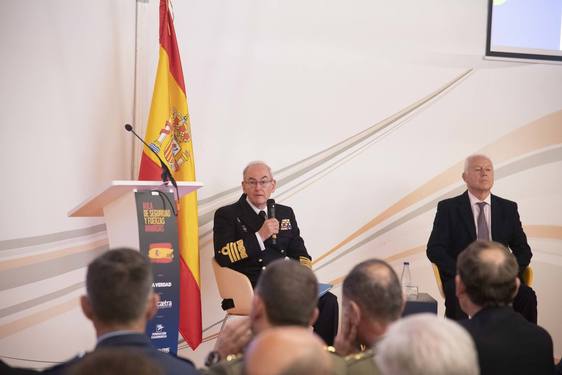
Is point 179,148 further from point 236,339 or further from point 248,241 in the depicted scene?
point 236,339

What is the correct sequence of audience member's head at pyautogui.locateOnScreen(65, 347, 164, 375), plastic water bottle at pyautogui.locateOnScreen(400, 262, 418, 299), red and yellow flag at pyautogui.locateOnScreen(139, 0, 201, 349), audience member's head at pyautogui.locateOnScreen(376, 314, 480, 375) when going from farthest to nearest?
1. plastic water bottle at pyautogui.locateOnScreen(400, 262, 418, 299)
2. red and yellow flag at pyautogui.locateOnScreen(139, 0, 201, 349)
3. audience member's head at pyautogui.locateOnScreen(376, 314, 480, 375)
4. audience member's head at pyautogui.locateOnScreen(65, 347, 164, 375)

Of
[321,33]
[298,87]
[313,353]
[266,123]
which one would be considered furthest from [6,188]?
[313,353]

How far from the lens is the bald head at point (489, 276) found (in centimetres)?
232

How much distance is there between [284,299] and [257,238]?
2500 mm

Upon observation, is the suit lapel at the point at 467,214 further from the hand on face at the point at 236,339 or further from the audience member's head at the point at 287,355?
the audience member's head at the point at 287,355

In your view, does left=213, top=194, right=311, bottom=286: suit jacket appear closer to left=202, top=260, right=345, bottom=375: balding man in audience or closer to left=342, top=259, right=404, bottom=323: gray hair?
left=342, top=259, right=404, bottom=323: gray hair

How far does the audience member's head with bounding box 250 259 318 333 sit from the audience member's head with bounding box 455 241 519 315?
0.79 metres

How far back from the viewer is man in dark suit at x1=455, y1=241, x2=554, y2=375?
2.05 meters

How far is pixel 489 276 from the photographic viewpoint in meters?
2.33

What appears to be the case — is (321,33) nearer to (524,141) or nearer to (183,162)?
(183,162)

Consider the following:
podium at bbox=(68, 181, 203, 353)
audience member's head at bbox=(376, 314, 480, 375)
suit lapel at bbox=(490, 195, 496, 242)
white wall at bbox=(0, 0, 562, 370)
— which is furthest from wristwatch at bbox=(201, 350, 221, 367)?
suit lapel at bbox=(490, 195, 496, 242)

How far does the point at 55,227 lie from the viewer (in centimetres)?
444

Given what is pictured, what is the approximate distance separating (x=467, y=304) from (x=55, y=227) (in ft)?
9.95

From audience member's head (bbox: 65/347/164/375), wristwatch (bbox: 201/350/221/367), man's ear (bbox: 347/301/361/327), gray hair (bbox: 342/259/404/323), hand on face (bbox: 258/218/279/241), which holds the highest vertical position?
audience member's head (bbox: 65/347/164/375)
